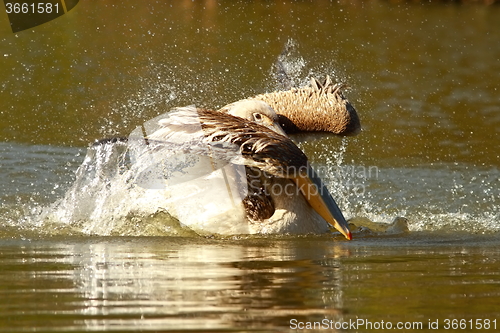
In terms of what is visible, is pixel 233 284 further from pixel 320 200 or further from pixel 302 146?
pixel 302 146

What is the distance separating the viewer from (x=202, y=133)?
621 centimetres

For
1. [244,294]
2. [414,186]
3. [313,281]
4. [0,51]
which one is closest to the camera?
[244,294]

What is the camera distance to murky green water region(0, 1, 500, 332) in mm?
3979

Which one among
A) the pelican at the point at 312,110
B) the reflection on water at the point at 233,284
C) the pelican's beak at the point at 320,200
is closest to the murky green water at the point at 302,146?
the reflection on water at the point at 233,284

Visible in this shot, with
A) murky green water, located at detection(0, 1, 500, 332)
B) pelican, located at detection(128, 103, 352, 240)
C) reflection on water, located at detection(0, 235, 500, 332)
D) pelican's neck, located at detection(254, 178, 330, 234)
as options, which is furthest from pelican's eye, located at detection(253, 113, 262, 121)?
reflection on water, located at detection(0, 235, 500, 332)

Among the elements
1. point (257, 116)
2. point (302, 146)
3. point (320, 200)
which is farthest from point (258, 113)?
point (302, 146)

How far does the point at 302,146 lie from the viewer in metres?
10.8

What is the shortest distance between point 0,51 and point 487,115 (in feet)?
28.0

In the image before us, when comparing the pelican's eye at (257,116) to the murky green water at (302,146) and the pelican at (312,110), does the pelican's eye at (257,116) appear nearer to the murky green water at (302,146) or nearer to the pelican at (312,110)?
the pelican at (312,110)

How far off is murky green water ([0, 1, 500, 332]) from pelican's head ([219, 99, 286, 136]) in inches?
39.4

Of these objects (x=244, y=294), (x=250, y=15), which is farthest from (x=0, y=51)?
(x=244, y=294)

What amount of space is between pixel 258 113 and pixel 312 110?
0.50 meters

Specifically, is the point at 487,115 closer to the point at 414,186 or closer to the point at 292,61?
the point at 414,186

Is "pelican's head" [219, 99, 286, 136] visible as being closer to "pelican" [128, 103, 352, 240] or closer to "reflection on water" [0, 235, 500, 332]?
"pelican" [128, 103, 352, 240]
